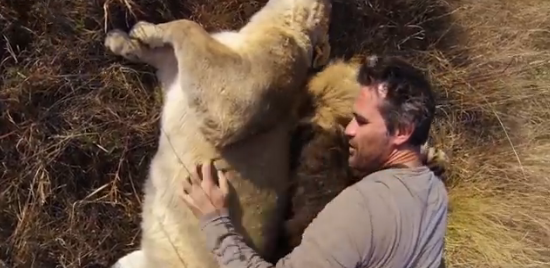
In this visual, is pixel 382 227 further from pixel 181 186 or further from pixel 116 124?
pixel 116 124

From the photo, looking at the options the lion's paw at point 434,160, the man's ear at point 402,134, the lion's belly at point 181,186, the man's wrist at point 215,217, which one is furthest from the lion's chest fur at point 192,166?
the man's ear at point 402,134

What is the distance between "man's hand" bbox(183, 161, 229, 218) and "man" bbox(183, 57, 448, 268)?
180mm

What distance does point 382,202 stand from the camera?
3.01m

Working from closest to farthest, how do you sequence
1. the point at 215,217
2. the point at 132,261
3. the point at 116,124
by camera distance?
the point at 215,217 → the point at 132,261 → the point at 116,124

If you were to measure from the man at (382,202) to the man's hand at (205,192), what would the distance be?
18cm

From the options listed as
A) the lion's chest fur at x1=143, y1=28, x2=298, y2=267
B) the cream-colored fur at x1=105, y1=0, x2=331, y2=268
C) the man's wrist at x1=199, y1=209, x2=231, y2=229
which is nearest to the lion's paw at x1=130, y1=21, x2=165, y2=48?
the cream-colored fur at x1=105, y1=0, x2=331, y2=268

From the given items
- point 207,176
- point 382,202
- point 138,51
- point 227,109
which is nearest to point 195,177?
point 207,176

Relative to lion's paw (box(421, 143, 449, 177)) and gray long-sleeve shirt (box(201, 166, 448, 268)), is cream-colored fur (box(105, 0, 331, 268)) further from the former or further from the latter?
gray long-sleeve shirt (box(201, 166, 448, 268))

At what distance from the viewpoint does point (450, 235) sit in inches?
203

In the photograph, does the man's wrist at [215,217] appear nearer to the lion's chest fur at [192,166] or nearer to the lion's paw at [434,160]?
the lion's chest fur at [192,166]

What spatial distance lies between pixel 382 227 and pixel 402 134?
375 millimetres

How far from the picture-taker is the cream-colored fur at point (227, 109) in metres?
3.76

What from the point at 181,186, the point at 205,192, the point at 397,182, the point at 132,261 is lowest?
the point at 132,261

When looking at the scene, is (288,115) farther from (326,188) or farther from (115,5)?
(115,5)
